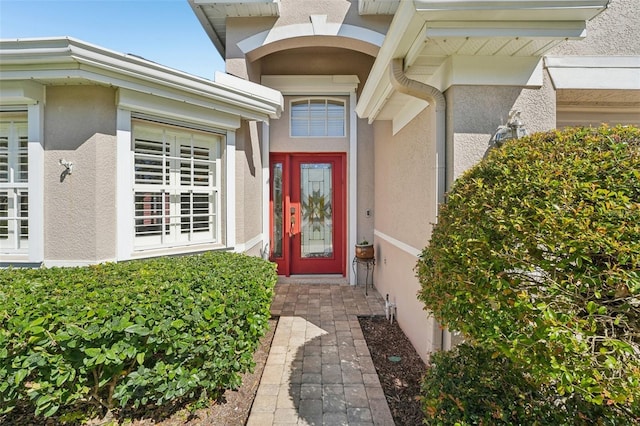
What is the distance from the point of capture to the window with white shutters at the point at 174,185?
14.9 ft

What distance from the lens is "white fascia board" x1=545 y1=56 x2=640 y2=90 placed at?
11.3ft

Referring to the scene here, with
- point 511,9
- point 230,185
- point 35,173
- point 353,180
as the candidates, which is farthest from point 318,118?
point 35,173

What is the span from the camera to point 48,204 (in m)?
3.99

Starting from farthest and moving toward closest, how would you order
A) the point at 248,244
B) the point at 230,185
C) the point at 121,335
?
the point at 248,244 < the point at 230,185 < the point at 121,335

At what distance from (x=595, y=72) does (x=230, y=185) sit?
5.34m

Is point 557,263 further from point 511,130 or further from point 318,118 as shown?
point 318,118

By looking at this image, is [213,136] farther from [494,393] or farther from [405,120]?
[494,393]

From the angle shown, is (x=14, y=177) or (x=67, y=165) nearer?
(x=67, y=165)

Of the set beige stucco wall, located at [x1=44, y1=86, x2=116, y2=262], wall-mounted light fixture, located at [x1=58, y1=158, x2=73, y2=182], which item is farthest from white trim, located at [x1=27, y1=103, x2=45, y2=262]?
wall-mounted light fixture, located at [x1=58, y1=158, x2=73, y2=182]

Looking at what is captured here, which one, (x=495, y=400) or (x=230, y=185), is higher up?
(x=230, y=185)

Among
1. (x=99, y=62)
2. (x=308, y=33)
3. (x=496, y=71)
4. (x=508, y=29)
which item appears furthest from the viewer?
(x=308, y=33)

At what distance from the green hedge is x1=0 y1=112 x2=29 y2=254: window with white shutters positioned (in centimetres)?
106

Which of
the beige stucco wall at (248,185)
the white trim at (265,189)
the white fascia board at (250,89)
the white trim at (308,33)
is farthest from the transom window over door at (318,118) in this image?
the white fascia board at (250,89)

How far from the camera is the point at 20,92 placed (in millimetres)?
3809
